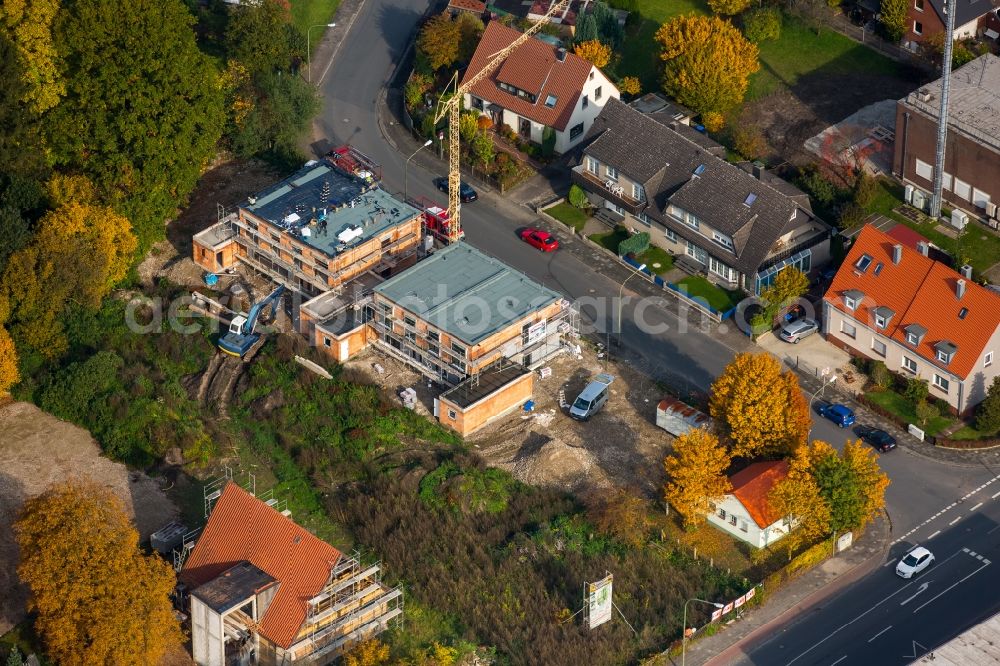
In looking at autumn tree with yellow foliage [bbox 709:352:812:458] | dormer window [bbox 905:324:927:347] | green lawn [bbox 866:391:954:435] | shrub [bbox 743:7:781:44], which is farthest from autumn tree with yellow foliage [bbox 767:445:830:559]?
shrub [bbox 743:7:781:44]

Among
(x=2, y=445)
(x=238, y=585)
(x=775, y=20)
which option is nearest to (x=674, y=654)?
(x=238, y=585)

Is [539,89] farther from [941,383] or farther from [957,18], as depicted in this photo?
[941,383]

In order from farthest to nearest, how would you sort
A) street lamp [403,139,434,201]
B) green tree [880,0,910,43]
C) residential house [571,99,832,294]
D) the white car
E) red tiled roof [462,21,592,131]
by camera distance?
green tree [880,0,910,43] < red tiled roof [462,21,592,131] < street lamp [403,139,434,201] < residential house [571,99,832,294] < the white car

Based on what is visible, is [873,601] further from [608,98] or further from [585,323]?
[608,98]

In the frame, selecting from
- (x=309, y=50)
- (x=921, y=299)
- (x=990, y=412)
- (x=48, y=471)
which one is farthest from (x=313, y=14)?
(x=990, y=412)

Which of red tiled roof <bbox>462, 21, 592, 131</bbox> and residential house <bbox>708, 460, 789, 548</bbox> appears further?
red tiled roof <bbox>462, 21, 592, 131</bbox>

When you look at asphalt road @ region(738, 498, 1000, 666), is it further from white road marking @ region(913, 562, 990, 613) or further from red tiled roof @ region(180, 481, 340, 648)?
red tiled roof @ region(180, 481, 340, 648)
